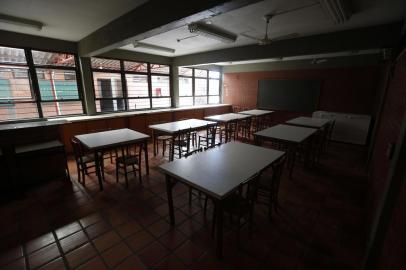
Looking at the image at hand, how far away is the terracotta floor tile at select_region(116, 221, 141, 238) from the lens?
6.81ft

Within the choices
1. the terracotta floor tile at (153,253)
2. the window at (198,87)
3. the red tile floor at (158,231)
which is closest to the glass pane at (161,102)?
the window at (198,87)

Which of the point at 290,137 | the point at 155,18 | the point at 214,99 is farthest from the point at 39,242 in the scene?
the point at 214,99

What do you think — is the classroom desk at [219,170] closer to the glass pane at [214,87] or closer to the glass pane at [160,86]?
the glass pane at [160,86]

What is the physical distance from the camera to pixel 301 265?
5.63 feet

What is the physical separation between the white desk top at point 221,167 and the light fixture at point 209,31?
1915 mm

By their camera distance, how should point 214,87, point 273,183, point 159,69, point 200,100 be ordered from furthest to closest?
point 214,87
point 200,100
point 159,69
point 273,183

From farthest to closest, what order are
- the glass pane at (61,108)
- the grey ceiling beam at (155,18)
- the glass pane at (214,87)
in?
the glass pane at (214,87) → the glass pane at (61,108) → the grey ceiling beam at (155,18)

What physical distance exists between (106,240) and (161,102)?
5.43 m

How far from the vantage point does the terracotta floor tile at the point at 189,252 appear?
1.77 meters

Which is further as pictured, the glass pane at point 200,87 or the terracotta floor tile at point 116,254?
the glass pane at point 200,87

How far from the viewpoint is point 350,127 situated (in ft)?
18.0

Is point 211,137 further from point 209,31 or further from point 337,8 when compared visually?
point 337,8

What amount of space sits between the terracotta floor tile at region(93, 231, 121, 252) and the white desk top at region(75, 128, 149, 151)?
3.90 feet

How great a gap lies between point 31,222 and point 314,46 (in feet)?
18.5
